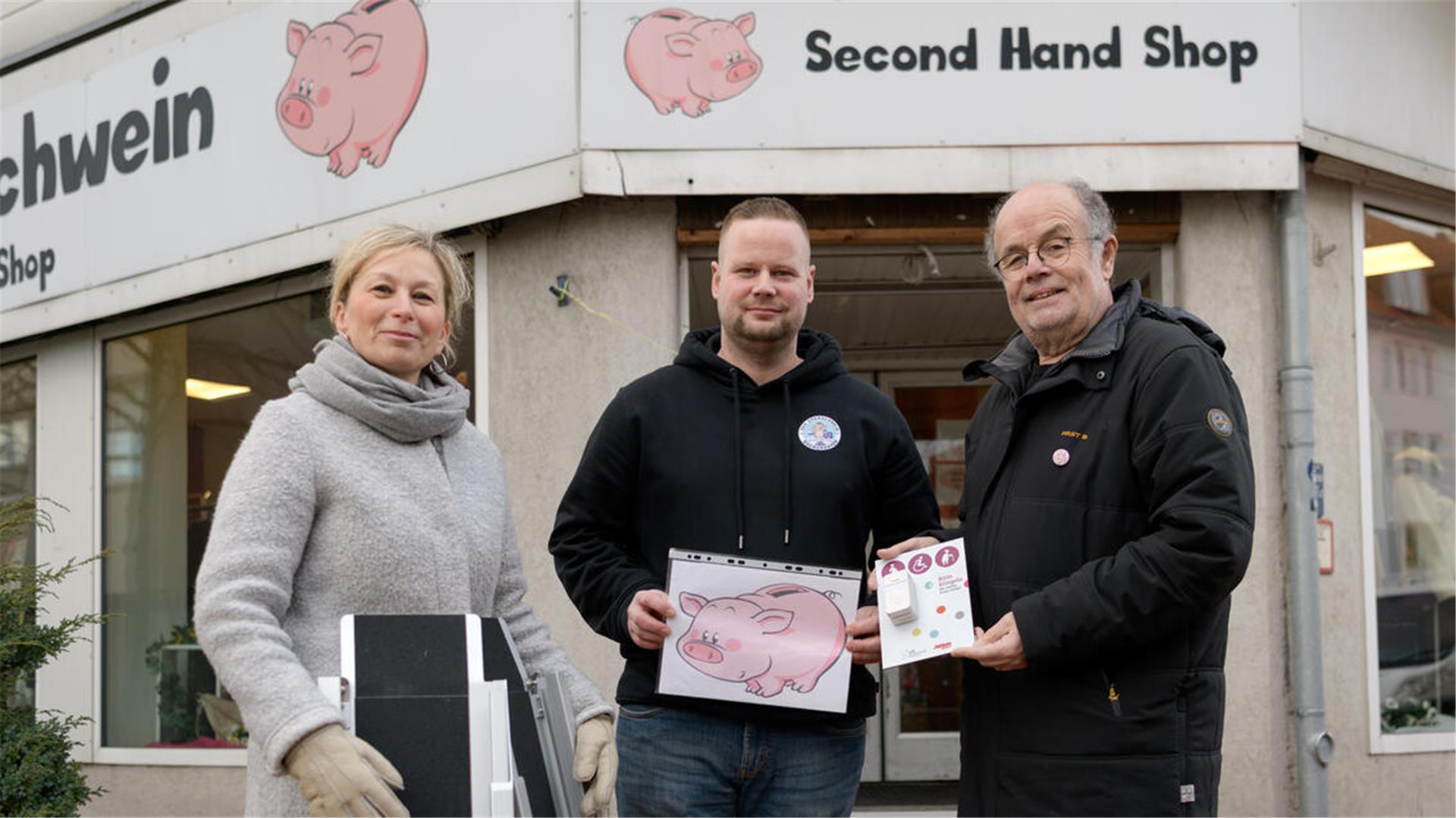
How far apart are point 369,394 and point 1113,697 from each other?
159 cm

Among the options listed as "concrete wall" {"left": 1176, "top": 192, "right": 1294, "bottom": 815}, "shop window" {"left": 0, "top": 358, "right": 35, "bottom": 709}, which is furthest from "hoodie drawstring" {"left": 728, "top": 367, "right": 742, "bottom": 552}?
"shop window" {"left": 0, "top": 358, "right": 35, "bottom": 709}

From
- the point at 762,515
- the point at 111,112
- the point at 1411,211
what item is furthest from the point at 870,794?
the point at 111,112

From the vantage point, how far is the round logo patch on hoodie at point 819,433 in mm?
3322

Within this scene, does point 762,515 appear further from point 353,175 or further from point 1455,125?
point 1455,125

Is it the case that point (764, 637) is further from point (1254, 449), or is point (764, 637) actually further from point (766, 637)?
point (1254, 449)

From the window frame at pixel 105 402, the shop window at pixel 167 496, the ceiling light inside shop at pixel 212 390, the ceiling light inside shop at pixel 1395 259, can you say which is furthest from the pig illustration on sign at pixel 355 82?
the ceiling light inside shop at pixel 1395 259

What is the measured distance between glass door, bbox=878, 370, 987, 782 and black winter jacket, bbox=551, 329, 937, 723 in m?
4.66

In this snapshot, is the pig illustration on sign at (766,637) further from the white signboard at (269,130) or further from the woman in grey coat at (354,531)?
the white signboard at (269,130)

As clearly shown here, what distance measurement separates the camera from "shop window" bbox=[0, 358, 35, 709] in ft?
29.5

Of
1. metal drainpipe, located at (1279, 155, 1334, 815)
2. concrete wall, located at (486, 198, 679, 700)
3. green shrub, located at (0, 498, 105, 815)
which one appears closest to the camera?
green shrub, located at (0, 498, 105, 815)

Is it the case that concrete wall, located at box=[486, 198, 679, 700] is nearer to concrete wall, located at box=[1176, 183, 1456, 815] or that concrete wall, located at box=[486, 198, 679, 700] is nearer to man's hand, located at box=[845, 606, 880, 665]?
concrete wall, located at box=[1176, 183, 1456, 815]

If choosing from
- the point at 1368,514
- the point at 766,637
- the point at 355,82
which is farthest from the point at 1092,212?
the point at 355,82

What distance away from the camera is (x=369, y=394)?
271 centimetres

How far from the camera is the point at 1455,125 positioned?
281 inches
